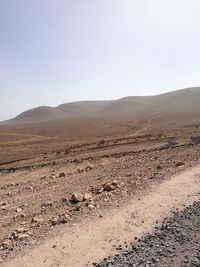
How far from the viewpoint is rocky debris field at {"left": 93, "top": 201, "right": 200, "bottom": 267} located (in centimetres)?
768

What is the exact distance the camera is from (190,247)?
27.1ft

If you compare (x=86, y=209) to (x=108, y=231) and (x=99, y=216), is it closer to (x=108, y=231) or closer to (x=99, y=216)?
(x=99, y=216)

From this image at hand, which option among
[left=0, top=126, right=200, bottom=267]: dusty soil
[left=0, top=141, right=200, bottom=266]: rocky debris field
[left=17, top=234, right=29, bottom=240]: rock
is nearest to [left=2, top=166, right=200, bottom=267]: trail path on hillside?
[left=0, top=126, right=200, bottom=267]: dusty soil

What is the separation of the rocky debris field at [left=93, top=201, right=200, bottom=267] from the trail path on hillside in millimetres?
283

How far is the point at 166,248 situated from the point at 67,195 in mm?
6129

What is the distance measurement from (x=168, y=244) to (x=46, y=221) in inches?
148

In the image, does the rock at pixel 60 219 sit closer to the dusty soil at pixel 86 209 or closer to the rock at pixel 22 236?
the dusty soil at pixel 86 209

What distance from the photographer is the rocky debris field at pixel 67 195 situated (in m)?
10.2

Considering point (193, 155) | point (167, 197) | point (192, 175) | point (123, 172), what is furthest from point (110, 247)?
point (193, 155)

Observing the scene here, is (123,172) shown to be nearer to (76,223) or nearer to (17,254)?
(76,223)

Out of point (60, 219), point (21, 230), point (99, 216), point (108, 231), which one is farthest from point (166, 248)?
point (21, 230)

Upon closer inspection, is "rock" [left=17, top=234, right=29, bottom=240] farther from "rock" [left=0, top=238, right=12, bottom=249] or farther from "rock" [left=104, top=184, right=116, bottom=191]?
"rock" [left=104, top=184, right=116, bottom=191]

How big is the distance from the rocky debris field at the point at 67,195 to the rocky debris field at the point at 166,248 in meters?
2.08

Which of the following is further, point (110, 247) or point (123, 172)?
point (123, 172)
